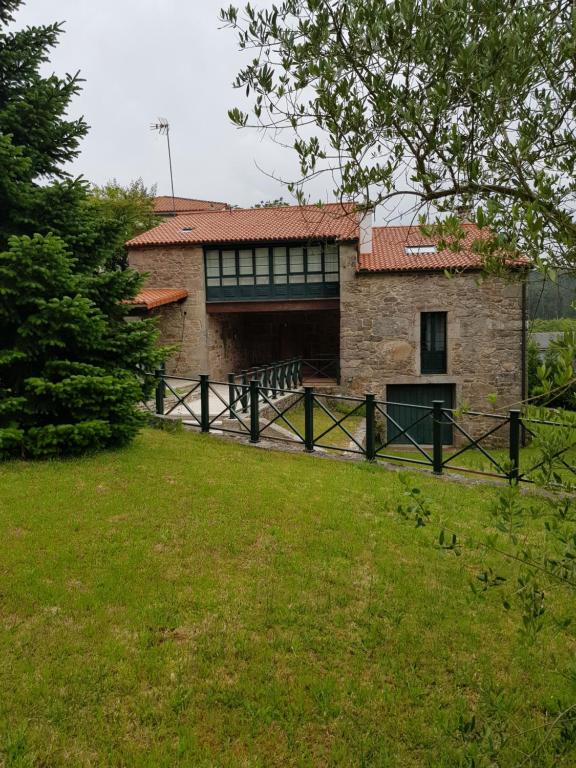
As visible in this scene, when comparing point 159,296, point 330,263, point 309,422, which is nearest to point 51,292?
point 309,422

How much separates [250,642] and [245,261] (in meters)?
15.8

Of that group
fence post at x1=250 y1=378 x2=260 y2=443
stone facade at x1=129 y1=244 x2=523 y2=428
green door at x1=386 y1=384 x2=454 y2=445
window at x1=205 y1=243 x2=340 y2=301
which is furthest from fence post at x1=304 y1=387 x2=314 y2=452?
window at x1=205 y1=243 x2=340 y2=301

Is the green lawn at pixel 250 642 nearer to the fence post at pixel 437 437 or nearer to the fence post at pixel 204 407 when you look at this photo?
the fence post at pixel 437 437

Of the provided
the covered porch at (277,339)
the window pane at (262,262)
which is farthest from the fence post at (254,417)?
the covered porch at (277,339)

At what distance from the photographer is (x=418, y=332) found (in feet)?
54.6

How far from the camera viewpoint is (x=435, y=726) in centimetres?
280

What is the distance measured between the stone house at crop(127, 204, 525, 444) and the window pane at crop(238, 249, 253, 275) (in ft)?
0.11

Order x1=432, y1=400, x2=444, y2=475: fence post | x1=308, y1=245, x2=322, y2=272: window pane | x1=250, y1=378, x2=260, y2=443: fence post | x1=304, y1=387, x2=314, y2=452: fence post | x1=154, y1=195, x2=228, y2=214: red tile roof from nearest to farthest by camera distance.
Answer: x1=432, y1=400, x2=444, y2=475: fence post
x1=304, y1=387, x2=314, y2=452: fence post
x1=250, y1=378, x2=260, y2=443: fence post
x1=308, y1=245, x2=322, y2=272: window pane
x1=154, y1=195, x2=228, y2=214: red tile roof

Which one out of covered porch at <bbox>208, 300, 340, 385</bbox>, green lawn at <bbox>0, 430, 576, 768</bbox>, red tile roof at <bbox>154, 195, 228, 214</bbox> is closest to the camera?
green lawn at <bbox>0, 430, 576, 768</bbox>

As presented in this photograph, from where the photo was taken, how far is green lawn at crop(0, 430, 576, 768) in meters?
2.66

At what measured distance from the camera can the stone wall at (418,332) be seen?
16.3 metres

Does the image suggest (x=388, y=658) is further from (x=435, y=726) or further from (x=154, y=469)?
(x=154, y=469)

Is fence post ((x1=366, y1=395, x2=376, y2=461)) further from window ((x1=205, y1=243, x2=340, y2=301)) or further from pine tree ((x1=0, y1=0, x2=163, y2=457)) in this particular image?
window ((x1=205, y1=243, x2=340, y2=301))

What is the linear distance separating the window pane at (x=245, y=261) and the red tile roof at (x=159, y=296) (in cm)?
215
